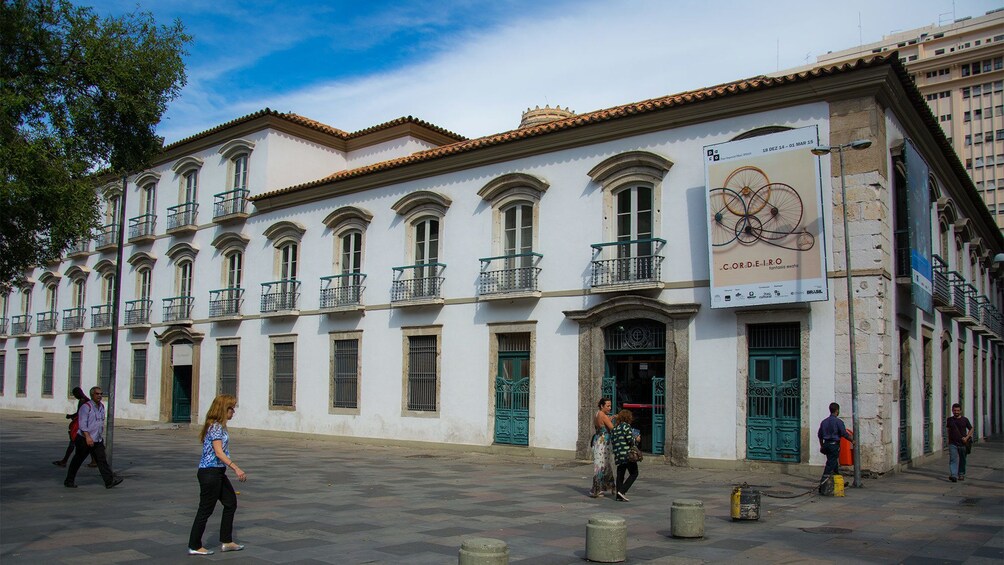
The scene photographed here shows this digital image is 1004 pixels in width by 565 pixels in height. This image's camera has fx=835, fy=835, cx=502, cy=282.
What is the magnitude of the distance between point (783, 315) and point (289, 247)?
17.0 meters

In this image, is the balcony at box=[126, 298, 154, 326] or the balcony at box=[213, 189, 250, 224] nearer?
the balcony at box=[213, 189, 250, 224]

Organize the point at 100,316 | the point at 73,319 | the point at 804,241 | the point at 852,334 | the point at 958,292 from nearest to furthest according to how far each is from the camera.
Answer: the point at 852,334 < the point at 804,241 < the point at 958,292 < the point at 100,316 < the point at 73,319

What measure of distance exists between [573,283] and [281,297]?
11.5m

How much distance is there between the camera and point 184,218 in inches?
1241

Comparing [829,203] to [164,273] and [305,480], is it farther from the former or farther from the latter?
[164,273]

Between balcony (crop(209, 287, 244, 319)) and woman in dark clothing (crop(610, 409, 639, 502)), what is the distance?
18.8 meters

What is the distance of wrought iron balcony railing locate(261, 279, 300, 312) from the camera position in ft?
88.6

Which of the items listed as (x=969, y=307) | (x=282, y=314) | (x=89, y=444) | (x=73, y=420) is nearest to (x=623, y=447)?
(x=89, y=444)

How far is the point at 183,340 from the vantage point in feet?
103

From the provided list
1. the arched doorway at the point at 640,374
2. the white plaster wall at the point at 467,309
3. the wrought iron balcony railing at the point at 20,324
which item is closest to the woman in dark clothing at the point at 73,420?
the white plaster wall at the point at 467,309

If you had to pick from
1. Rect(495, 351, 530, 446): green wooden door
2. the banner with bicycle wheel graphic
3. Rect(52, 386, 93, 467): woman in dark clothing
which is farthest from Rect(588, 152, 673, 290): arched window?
Rect(52, 386, 93, 467): woman in dark clothing

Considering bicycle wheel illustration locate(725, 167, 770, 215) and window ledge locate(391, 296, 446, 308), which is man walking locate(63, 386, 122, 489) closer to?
window ledge locate(391, 296, 446, 308)

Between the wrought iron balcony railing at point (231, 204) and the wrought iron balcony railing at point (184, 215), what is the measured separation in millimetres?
1348

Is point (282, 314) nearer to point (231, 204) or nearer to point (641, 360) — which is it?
point (231, 204)
